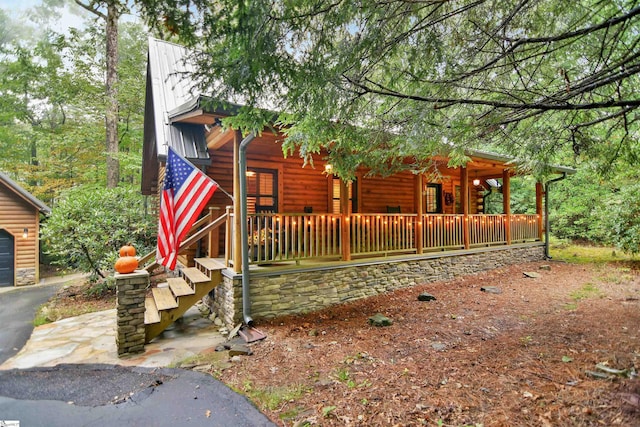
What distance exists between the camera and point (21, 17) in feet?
53.1

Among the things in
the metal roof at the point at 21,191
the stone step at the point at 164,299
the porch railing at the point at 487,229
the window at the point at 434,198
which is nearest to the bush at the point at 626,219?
the porch railing at the point at 487,229

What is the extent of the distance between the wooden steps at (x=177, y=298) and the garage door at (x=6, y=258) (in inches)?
362

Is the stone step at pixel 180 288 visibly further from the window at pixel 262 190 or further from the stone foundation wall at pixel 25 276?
the stone foundation wall at pixel 25 276

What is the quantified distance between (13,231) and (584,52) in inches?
615

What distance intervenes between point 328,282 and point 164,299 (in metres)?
2.92

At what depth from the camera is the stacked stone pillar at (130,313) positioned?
411cm

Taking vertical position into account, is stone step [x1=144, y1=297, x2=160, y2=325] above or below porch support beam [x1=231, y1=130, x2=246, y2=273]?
below

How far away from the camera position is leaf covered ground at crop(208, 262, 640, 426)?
93.9 inches

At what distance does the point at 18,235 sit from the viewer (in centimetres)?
1062

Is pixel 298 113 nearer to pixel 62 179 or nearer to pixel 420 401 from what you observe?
pixel 420 401

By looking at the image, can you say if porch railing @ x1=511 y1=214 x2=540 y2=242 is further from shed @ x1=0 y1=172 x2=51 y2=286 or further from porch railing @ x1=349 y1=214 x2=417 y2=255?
shed @ x1=0 y1=172 x2=51 y2=286

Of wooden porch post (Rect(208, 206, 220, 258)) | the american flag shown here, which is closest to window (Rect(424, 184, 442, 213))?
wooden porch post (Rect(208, 206, 220, 258))

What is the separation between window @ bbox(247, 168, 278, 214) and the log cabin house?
0.03 meters

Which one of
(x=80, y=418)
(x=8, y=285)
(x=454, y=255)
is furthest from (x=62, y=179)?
(x=454, y=255)
